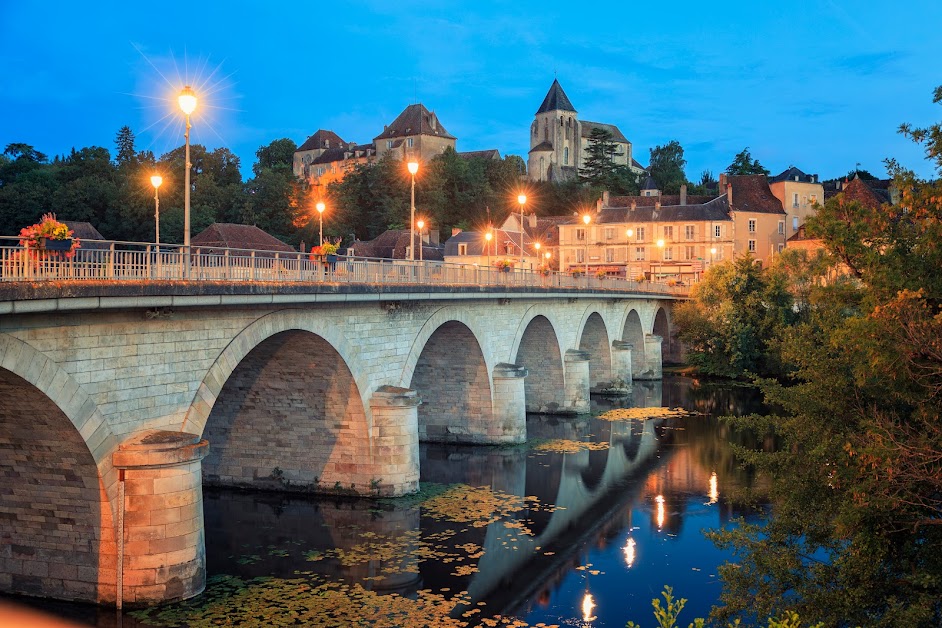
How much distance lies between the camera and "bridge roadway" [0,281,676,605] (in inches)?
604

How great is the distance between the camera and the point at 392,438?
84.6 ft

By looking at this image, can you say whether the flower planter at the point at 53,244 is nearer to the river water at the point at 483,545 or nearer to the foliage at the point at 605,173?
the river water at the point at 483,545

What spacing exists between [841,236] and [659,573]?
999 cm

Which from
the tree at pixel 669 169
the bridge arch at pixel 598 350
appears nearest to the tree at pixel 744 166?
the tree at pixel 669 169

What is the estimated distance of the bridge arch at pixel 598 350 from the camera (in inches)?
2089

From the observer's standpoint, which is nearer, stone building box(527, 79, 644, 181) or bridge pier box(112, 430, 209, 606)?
bridge pier box(112, 430, 209, 606)

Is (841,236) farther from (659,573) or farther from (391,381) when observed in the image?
(391,381)

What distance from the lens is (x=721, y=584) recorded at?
2022cm

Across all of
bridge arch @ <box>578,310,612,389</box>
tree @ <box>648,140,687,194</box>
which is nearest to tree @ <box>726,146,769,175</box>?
tree @ <box>648,140,687,194</box>

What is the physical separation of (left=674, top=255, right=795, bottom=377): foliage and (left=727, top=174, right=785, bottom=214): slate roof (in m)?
23.6

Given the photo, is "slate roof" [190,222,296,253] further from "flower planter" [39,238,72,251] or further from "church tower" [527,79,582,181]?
"church tower" [527,79,582,181]

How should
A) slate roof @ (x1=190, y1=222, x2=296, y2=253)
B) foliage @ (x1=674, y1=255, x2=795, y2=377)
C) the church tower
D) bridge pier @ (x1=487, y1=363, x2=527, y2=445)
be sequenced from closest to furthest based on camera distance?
bridge pier @ (x1=487, y1=363, x2=527, y2=445) → foliage @ (x1=674, y1=255, x2=795, y2=377) → slate roof @ (x1=190, y1=222, x2=296, y2=253) → the church tower

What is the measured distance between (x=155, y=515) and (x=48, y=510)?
2112 mm

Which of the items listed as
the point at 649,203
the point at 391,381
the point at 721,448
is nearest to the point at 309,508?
the point at 391,381
